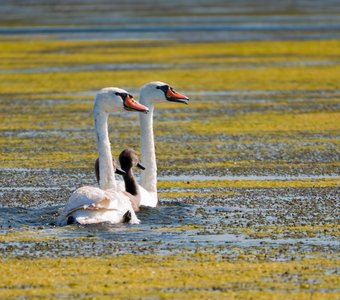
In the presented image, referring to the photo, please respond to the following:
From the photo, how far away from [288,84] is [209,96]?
3278 millimetres

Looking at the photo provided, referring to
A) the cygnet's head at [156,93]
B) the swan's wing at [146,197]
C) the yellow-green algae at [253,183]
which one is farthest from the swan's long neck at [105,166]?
the yellow-green algae at [253,183]

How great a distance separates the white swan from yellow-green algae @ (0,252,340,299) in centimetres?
163

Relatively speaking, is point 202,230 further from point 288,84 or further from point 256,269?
point 288,84

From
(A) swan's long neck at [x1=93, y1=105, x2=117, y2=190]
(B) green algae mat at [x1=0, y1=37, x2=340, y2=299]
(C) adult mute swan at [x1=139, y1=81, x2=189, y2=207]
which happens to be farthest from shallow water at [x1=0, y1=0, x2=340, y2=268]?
(A) swan's long neck at [x1=93, y1=105, x2=117, y2=190]

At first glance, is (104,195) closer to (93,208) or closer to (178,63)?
(93,208)

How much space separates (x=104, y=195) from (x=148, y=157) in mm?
2582

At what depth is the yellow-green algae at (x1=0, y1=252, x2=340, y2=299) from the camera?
35.5ft

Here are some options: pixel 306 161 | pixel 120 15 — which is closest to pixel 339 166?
pixel 306 161

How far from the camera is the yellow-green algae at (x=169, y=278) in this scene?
10.8 meters

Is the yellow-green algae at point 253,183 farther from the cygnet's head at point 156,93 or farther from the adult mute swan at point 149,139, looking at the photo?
the cygnet's head at point 156,93

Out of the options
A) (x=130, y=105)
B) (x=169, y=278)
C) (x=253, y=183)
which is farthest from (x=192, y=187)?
(x=169, y=278)

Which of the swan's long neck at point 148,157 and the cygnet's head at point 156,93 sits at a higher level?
the cygnet's head at point 156,93

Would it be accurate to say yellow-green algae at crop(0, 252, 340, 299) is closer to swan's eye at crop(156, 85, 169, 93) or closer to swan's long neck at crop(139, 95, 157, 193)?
swan's long neck at crop(139, 95, 157, 193)

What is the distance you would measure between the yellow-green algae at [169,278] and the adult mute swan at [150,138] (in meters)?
3.64
